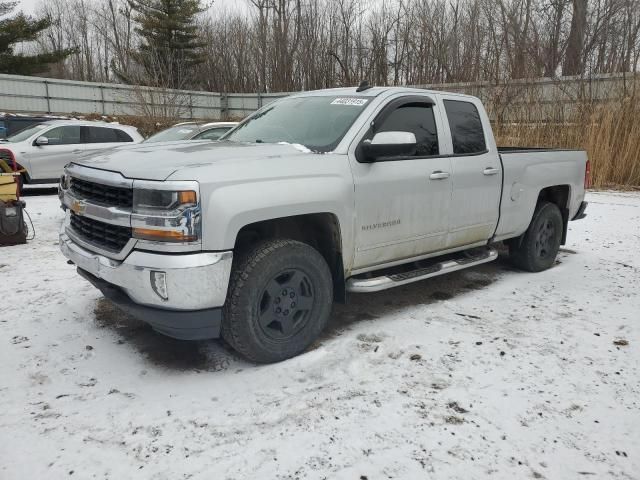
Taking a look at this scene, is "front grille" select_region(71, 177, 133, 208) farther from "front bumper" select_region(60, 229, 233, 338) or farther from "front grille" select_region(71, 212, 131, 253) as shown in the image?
"front bumper" select_region(60, 229, 233, 338)

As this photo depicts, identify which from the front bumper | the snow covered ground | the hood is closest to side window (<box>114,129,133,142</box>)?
the snow covered ground

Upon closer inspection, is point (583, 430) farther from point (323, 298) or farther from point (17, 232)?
point (17, 232)

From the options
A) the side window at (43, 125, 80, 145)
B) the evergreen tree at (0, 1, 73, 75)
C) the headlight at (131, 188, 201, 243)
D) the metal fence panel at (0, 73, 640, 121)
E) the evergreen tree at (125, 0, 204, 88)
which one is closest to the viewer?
the headlight at (131, 188, 201, 243)

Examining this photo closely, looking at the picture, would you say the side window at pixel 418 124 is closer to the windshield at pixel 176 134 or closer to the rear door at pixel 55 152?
the windshield at pixel 176 134

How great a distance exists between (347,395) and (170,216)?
149 centimetres


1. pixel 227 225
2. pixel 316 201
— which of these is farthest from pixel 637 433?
pixel 227 225

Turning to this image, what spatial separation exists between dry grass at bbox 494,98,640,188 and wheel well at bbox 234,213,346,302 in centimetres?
1053

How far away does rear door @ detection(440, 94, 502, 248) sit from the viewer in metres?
4.52

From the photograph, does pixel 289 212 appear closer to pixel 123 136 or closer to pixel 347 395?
pixel 347 395

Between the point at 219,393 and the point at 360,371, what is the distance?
925 mm

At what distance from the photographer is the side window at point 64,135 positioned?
1167 cm

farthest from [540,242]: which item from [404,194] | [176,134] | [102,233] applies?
[176,134]

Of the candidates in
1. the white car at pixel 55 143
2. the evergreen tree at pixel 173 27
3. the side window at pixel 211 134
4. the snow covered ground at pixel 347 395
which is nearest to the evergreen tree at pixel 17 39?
the evergreen tree at pixel 173 27

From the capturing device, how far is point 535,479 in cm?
234
